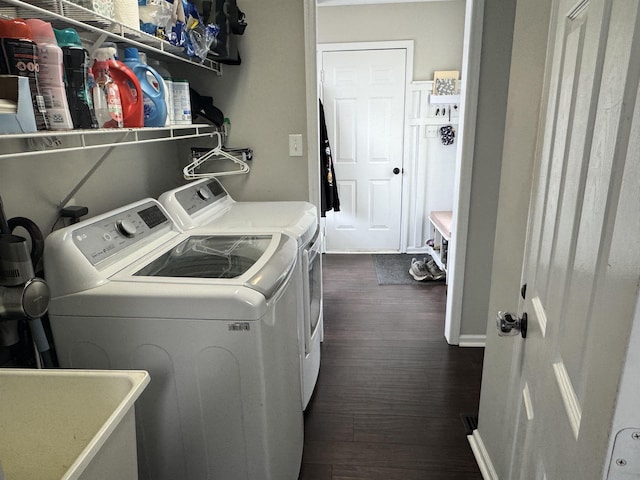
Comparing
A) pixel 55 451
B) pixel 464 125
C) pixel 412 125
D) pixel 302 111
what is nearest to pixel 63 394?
pixel 55 451

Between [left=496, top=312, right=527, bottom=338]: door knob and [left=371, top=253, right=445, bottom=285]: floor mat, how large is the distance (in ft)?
8.51

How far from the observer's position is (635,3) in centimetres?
50

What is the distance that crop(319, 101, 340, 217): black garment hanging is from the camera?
13.1 ft

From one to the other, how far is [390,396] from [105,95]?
6.09ft

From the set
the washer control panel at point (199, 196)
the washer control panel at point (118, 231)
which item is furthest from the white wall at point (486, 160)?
the washer control panel at point (118, 231)

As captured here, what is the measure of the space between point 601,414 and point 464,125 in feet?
6.72

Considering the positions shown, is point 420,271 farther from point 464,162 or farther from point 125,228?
point 125,228

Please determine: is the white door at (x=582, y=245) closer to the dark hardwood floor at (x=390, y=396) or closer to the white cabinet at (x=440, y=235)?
the dark hardwood floor at (x=390, y=396)

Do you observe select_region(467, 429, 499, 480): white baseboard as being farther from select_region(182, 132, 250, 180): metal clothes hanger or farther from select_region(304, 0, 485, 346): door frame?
select_region(182, 132, 250, 180): metal clothes hanger

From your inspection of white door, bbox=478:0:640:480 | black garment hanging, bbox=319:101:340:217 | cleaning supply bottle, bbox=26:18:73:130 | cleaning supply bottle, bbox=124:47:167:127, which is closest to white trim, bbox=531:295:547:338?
white door, bbox=478:0:640:480

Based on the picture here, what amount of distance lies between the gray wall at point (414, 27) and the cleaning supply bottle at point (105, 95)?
314 cm

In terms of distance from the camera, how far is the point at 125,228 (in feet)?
4.92

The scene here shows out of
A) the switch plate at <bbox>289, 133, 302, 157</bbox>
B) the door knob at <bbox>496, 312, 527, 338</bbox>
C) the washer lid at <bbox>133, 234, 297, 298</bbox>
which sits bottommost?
the door knob at <bbox>496, 312, 527, 338</bbox>

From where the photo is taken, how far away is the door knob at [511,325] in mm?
1094
